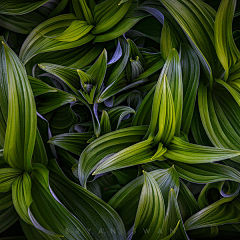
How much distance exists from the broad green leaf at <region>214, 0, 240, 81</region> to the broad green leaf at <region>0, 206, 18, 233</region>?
81 cm

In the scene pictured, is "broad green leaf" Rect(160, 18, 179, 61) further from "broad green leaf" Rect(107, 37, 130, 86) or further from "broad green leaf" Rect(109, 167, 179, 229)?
"broad green leaf" Rect(109, 167, 179, 229)

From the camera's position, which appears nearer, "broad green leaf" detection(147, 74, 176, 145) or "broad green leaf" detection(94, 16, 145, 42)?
"broad green leaf" detection(147, 74, 176, 145)

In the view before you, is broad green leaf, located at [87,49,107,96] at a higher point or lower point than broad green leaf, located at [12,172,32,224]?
higher

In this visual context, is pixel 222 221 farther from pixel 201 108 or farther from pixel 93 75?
pixel 93 75

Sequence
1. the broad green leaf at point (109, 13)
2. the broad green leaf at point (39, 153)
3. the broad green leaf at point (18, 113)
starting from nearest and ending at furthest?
1. the broad green leaf at point (18, 113)
2. the broad green leaf at point (39, 153)
3. the broad green leaf at point (109, 13)

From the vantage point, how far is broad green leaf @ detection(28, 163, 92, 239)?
25.1 inches

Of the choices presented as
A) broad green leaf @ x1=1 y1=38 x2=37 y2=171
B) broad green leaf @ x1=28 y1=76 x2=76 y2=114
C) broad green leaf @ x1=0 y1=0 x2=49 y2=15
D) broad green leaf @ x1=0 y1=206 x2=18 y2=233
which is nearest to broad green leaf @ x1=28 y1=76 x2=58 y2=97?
broad green leaf @ x1=28 y1=76 x2=76 y2=114

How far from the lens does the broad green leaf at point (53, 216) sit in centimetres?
64

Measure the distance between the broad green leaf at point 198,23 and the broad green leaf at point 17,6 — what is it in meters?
0.44

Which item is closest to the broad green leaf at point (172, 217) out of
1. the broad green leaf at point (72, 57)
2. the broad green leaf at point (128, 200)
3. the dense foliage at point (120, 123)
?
the dense foliage at point (120, 123)

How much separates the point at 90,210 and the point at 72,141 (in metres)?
0.22

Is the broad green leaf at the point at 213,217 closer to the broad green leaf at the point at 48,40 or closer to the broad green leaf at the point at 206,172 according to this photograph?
A: the broad green leaf at the point at 206,172

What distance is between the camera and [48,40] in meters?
0.82

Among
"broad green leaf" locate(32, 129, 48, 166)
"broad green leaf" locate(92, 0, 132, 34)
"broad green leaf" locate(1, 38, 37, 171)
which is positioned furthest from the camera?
"broad green leaf" locate(92, 0, 132, 34)
